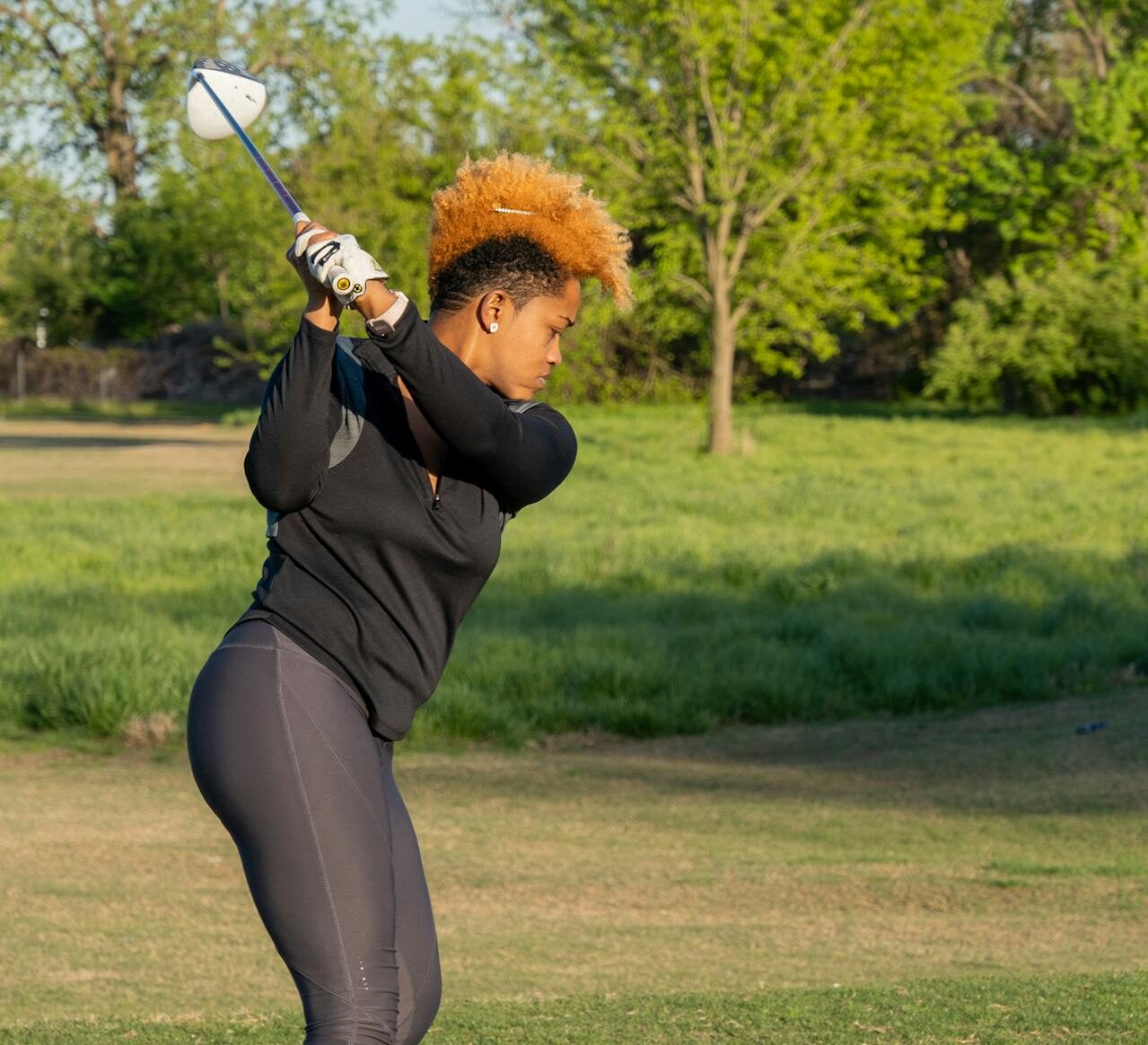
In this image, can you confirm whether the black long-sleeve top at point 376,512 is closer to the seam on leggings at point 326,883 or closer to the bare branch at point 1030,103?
the seam on leggings at point 326,883

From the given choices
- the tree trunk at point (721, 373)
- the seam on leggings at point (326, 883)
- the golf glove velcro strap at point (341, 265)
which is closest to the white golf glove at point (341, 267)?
the golf glove velcro strap at point (341, 265)

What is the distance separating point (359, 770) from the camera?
2.89 metres

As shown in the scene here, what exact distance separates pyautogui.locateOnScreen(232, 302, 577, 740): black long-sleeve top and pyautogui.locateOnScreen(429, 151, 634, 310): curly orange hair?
1.11 ft

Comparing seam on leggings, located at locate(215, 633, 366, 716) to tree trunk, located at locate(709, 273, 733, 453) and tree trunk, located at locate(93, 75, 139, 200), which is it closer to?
tree trunk, located at locate(709, 273, 733, 453)

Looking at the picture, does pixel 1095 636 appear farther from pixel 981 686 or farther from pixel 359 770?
pixel 359 770

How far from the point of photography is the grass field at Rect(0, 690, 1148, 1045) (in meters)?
4.69

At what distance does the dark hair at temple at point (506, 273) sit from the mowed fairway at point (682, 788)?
2102 millimetres

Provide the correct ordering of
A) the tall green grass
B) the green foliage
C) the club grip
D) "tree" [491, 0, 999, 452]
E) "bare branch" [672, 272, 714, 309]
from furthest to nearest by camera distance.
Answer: the green foliage < "bare branch" [672, 272, 714, 309] < "tree" [491, 0, 999, 452] < the tall green grass < the club grip

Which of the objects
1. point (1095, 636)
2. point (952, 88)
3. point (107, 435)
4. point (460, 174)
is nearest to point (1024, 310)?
point (952, 88)

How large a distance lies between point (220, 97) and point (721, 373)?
28.1 metres

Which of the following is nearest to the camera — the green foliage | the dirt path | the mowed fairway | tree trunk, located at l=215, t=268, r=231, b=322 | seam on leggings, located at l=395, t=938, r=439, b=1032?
seam on leggings, located at l=395, t=938, r=439, b=1032

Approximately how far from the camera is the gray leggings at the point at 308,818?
2787mm

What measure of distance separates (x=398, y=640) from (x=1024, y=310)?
1534 inches

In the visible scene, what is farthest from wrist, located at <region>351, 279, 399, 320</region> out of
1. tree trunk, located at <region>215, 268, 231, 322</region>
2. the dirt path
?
tree trunk, located at <region>215, 268, 231, 322</region>
